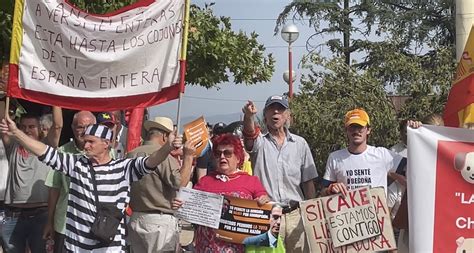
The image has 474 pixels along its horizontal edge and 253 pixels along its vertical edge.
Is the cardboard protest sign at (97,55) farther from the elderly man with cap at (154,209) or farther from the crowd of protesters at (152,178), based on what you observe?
the elderly man with cap at (154,209)

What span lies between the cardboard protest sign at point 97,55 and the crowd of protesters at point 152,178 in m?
0.33

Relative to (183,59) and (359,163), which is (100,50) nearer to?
(183,59)

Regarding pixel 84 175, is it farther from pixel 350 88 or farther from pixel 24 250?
pixel 350 88

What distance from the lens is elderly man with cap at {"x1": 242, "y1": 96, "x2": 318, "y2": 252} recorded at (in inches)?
270

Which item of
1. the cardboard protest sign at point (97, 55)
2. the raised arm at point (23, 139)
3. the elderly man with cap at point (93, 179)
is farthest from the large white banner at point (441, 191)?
the raised arm at point (23, 139)

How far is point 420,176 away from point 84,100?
2.56 m

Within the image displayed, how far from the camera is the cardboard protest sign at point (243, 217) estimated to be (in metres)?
6.21

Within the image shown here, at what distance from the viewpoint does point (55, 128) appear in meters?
7.02

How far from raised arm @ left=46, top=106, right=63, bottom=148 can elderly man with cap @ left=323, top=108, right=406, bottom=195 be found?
2230mm

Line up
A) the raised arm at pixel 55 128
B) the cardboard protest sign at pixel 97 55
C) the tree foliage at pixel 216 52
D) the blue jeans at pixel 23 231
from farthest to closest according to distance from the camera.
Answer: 1. the tree foliage at pixel 216 52
2. the blue jeans at pixel 23 231
3. the raised arm at pixel 55 128
4. the cardboard protest sign at pixel 97 55

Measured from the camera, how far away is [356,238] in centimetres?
648

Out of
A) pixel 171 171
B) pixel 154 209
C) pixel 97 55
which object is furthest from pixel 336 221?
pixel 97 55

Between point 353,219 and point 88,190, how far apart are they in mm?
2020

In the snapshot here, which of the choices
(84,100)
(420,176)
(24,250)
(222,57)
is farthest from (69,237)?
(222,57)
